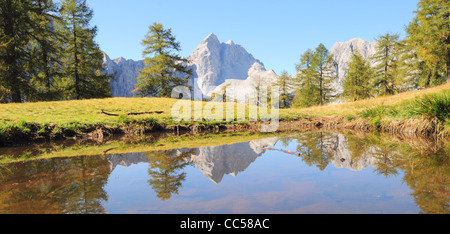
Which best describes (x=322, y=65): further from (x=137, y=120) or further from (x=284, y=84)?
(x=137, y=120)

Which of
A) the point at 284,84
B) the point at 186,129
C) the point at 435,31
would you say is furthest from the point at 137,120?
the point at 284,84

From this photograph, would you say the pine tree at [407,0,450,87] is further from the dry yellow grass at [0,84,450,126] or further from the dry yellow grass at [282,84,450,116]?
the dry yellow grass at [0,84,450,126]

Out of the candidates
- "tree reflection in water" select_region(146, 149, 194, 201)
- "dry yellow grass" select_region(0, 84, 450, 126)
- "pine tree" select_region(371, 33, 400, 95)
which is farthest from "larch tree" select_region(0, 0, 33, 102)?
"pine tree" select_region(371, 33, 400, 95)

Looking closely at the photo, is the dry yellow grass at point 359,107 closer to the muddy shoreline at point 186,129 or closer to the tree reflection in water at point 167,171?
the muddy shoreline at point 186,129

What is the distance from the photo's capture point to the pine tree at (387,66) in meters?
42.0

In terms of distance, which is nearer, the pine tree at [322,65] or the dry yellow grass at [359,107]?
the dry yellow grass at [359,107]

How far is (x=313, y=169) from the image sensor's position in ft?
18.1

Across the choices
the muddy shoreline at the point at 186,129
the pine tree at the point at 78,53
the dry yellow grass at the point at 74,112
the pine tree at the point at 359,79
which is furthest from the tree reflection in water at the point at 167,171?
the pine tree at the point at 359,79

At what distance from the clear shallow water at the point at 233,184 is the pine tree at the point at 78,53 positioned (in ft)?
91.9

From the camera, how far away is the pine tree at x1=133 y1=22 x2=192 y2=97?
34500 mm

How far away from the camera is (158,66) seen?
1342 inches

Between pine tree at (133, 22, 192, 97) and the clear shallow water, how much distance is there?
28.9 m

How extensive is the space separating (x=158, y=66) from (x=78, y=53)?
10.3m
